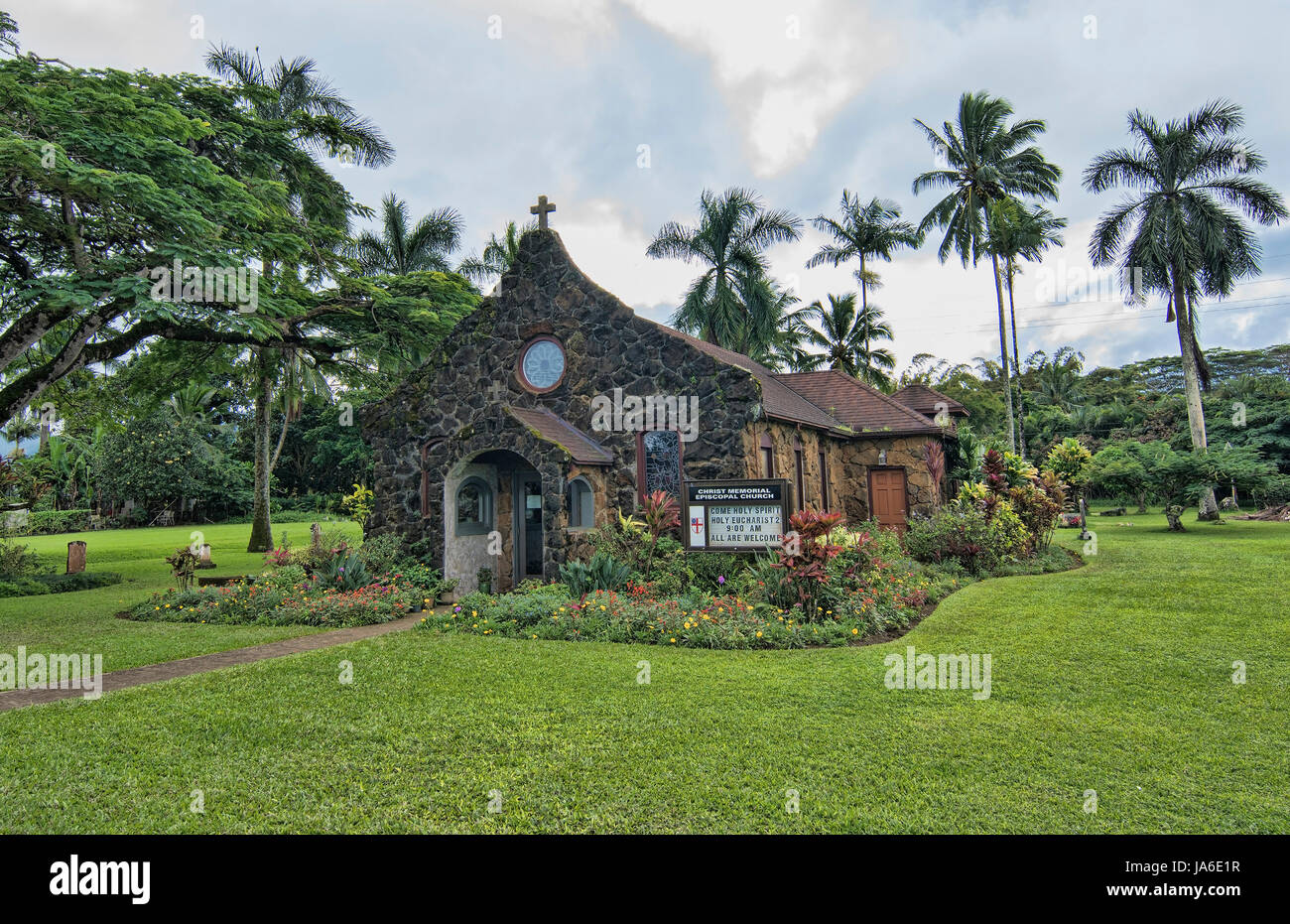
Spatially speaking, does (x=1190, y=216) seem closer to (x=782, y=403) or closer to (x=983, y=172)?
(x=983, y=172)

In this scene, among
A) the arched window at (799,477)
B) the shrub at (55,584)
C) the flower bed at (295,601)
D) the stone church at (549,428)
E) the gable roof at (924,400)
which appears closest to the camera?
the flower bed at (295,601)

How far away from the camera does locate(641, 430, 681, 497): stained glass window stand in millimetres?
14383

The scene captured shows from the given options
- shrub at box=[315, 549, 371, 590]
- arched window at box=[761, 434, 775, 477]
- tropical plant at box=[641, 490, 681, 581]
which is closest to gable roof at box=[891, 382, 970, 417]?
arched window at box=[761, 434, 775, 477]

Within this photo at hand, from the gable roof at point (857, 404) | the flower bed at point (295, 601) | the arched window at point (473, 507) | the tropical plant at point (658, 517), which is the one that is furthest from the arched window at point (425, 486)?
the gable roof at point (857, 404)

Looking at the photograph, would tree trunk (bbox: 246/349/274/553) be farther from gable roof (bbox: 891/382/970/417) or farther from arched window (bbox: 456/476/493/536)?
gable roof (bbox: 891/382/970/417)

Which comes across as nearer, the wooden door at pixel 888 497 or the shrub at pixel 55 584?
the shrub at pixel 55 584

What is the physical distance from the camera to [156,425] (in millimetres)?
40562

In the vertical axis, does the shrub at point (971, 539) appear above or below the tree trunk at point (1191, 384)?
below

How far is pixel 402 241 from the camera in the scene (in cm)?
3095

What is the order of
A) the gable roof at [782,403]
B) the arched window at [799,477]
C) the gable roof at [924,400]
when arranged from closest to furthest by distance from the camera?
the gable roof at [782,403] < the arched window at [799,477] < the gable roof at [924,400]

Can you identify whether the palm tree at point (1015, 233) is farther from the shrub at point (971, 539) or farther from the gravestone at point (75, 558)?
the gravestone at point (75, 558)

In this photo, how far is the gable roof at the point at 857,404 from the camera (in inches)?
782

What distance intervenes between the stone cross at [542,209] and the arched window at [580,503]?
5.92m

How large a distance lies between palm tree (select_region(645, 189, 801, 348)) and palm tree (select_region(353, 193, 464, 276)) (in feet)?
31.6
